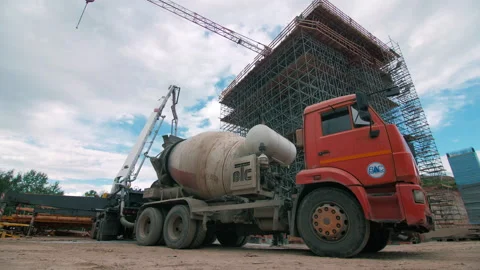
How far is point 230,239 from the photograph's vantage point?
9.27 metres

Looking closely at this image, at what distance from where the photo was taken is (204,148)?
815 centimetres

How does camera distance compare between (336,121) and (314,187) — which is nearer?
(314,187)

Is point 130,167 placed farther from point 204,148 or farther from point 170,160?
point 204,148

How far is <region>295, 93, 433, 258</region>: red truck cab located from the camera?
4496 mm

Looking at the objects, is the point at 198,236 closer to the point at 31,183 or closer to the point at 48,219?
the point at 48,219

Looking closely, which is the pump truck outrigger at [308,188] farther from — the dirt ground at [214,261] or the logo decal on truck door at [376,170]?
the dirt ground at [214,261]

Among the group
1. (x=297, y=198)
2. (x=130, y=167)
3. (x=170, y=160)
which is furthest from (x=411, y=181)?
(x=130, y=167)

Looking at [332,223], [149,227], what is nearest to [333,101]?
[332,223]

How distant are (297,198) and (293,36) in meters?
20.5

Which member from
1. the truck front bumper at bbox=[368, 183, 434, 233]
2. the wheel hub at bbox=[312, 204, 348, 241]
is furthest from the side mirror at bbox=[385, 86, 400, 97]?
the wheel hub at bbox=[312, 204, 348, 241]

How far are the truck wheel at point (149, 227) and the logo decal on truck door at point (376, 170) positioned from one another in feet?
20.0

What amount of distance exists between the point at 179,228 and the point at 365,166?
536 centimetres

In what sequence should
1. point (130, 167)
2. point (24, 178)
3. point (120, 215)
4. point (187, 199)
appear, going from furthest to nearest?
point (24, 178) < point (130, 167) < point (120, 215) < point (187, 199)

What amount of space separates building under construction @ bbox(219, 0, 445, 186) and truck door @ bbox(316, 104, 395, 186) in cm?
1435
